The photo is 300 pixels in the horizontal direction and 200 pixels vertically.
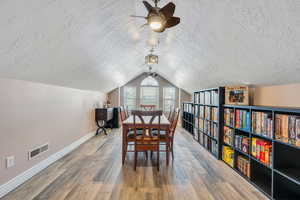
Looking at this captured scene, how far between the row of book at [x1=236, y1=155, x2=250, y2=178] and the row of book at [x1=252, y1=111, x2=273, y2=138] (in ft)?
1.69

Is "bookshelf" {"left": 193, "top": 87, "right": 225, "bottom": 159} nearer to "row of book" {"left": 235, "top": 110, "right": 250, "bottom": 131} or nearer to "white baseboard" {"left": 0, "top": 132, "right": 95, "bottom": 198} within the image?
"row of book" {"left": 235, "top": 110, "right": 250, "bottom": 131}

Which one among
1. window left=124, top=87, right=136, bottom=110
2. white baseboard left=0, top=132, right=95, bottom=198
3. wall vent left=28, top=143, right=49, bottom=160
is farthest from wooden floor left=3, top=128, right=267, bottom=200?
window left=124, top=87, right=136, bottom=110

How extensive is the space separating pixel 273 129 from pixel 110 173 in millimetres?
2364

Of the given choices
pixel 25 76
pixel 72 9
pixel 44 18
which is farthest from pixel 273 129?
pixel 25 76

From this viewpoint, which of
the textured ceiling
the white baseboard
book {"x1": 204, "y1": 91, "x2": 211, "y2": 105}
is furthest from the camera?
book {"x1": 204, "y1": 91, "x2": 211, "y2": 105}

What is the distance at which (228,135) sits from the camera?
292cm

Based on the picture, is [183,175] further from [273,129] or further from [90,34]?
[90,34]

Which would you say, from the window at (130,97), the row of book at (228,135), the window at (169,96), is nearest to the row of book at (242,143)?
the row of book at (228,135)

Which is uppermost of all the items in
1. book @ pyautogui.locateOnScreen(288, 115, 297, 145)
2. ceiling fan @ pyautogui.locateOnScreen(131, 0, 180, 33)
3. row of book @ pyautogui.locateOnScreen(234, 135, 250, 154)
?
ceiling fan @ pyautogui.locateOnScreen(131, 0, 180, 33)

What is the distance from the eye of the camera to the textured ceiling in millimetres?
1421

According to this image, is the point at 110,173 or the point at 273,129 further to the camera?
the point at 110,173

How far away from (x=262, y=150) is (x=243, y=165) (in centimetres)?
53

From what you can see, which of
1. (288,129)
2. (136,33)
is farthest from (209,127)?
(136,33)

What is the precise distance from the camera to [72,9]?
1641 mm
